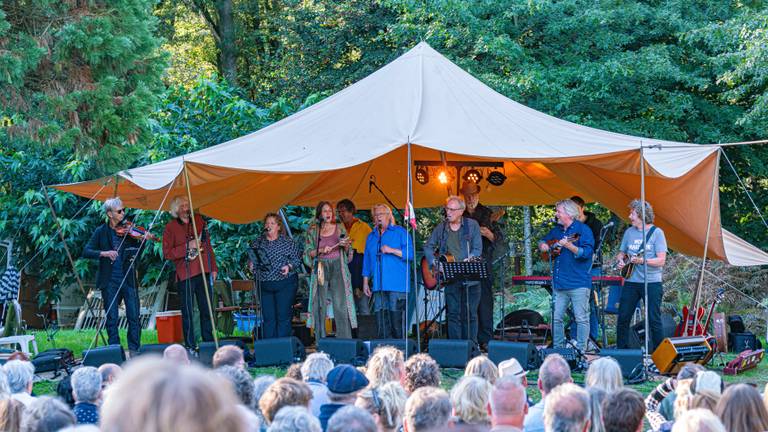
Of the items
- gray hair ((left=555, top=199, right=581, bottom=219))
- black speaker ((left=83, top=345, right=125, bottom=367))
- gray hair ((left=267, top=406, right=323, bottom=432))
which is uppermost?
gray hair ((left=555, top=199, right=581, bottom=219))

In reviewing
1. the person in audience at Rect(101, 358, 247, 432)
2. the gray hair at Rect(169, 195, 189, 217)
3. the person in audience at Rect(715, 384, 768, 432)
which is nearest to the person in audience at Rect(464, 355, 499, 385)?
the person in audience at Rect(715, 384, 768, 432)

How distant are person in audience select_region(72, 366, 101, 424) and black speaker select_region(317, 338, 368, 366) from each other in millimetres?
4439

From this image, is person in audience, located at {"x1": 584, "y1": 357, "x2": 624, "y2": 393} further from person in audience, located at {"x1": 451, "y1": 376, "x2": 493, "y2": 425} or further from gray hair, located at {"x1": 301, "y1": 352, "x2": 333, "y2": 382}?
gray hair, located at {"x1": 301, "y1": 352, "x2": 333, "y2": 382}

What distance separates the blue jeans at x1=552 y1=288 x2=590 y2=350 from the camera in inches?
371

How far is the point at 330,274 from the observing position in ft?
34.4

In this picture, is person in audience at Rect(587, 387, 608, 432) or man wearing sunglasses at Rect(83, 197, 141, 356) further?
man wearing sunglasses at Rect(83, 197, 141, 356)

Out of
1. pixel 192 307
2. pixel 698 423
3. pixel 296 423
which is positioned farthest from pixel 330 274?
pixel 698 423

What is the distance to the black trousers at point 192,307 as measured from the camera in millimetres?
10617

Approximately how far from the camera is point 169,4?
2302cm

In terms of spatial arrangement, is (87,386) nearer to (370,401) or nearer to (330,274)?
(370,401)

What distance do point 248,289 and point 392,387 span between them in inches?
329

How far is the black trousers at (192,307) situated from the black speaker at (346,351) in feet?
6.36

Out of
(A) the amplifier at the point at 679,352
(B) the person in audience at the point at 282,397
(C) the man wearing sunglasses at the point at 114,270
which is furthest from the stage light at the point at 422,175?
(B) the person in audience at the point at 282,397

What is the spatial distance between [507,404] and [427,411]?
0.53 metres
